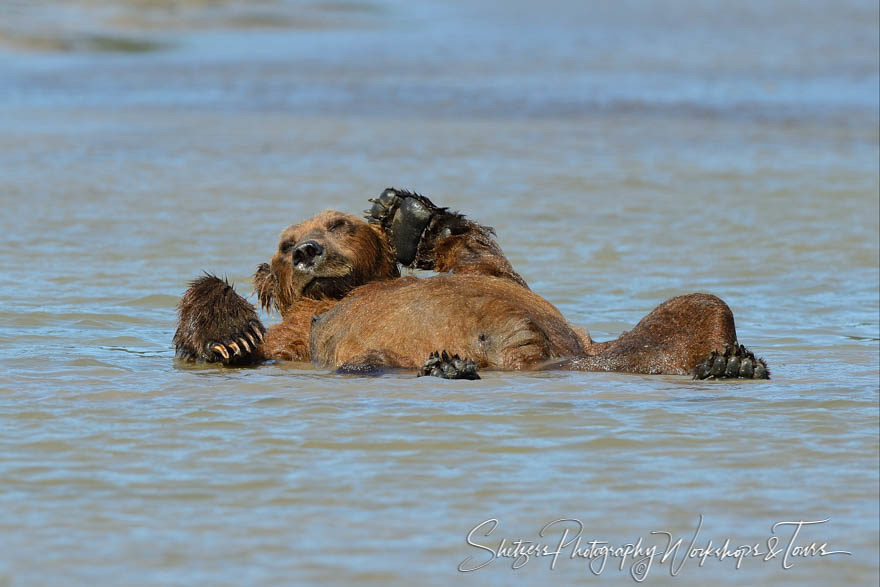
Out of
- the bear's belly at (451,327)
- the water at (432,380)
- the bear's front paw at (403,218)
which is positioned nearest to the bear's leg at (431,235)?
the bear's front paw at (403,218)

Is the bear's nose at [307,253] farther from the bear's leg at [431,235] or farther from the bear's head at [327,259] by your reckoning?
the bear's leg at [431,235]

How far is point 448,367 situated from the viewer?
6773 millimetres

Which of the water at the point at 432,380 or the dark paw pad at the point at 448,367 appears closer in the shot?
the water at the point at 432,380

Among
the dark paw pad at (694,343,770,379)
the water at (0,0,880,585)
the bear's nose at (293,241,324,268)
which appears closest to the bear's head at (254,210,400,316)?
the bear's nose at (293,241,324,268)

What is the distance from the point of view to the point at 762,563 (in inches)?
174

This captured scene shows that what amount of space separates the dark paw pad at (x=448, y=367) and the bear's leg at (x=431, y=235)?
1.62 meters

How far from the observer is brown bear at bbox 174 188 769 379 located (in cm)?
699

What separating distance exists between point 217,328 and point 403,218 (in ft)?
4.24

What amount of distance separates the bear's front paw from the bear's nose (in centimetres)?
50

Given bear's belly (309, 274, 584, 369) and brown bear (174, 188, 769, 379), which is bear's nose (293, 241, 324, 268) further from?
bear's belly (309, 274, 584, 369)

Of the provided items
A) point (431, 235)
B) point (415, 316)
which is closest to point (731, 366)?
point (415, 316)

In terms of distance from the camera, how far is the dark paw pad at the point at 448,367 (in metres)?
6.74

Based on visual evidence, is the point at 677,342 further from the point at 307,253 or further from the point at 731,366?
the point at 307,253

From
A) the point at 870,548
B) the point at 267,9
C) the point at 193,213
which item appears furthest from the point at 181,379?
the point at 267,9
